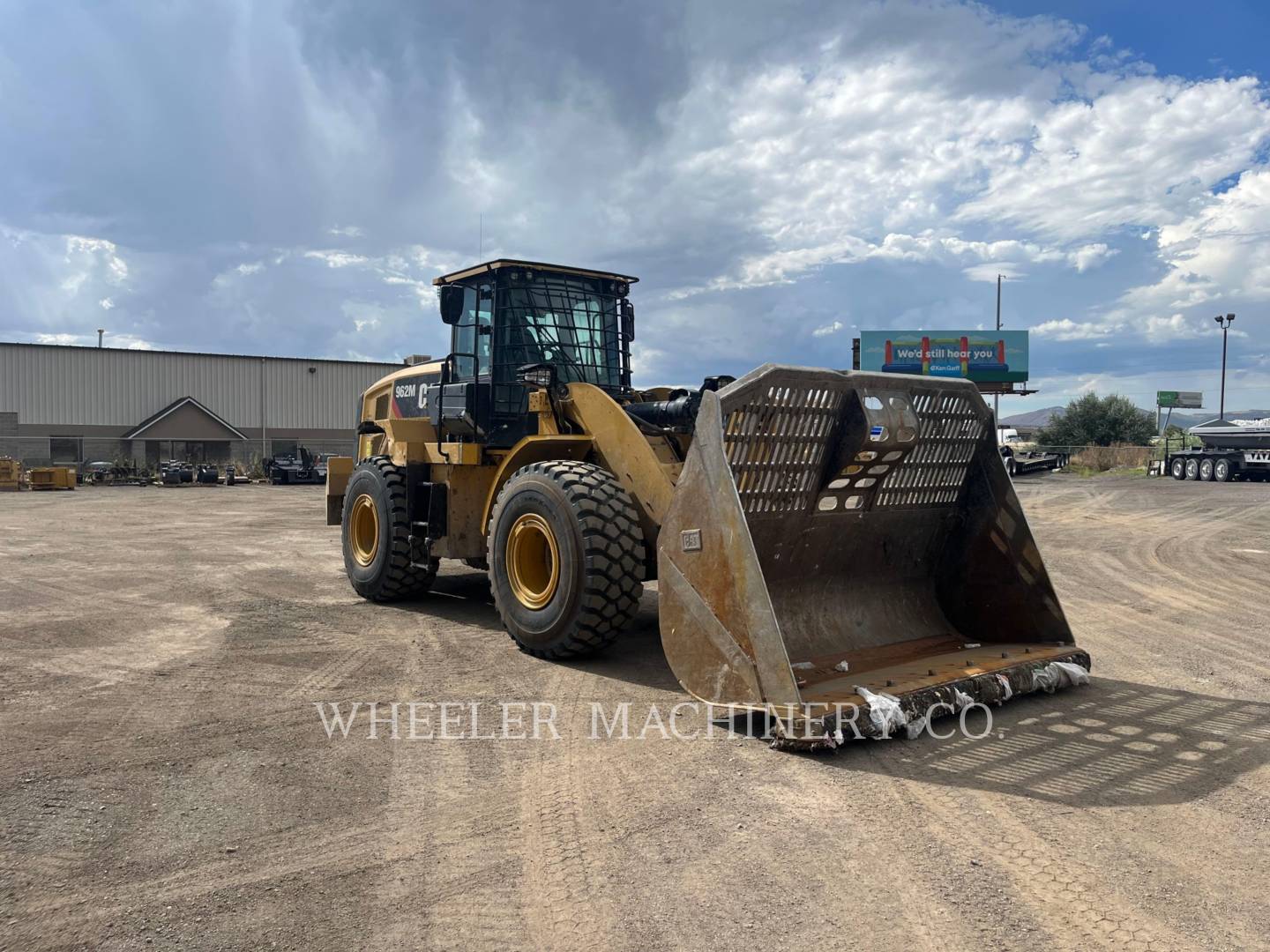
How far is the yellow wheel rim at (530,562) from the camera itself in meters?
6.54

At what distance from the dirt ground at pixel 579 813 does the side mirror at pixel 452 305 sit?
9.38 feet

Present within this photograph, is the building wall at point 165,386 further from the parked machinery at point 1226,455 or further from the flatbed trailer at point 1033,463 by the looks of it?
the parked machinery at point 1226,455

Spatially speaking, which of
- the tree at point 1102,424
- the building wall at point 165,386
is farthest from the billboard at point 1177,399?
the building wall at point 165,386

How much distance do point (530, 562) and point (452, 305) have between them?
286 centimetres

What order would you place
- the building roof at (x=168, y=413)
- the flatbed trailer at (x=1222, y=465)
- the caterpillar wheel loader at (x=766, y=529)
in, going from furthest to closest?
the building roof at (x=168, y=413) → the flatbed trailer at (x=1222, y=465) → the caterpillar wheel loader at (x=766, y=529)

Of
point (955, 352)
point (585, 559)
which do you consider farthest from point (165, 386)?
point (585, 559)

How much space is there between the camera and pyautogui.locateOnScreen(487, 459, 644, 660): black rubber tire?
6043mm

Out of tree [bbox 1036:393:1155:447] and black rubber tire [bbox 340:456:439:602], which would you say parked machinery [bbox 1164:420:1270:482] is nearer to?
tree [bbox 1036:393:1155:447]

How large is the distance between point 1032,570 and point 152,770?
514 cm

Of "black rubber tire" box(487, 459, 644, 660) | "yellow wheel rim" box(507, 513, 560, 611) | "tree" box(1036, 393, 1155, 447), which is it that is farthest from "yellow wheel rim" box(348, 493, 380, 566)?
"tree" box(1036, 393, 1155, 447)

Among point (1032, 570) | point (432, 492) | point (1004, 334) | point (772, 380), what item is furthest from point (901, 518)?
point (1004, 334)

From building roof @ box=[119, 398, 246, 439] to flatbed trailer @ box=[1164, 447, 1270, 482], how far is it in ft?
126

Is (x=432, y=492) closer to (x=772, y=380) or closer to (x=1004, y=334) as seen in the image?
(x=772, y=380)

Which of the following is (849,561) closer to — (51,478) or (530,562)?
(530,562)
